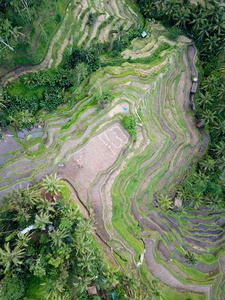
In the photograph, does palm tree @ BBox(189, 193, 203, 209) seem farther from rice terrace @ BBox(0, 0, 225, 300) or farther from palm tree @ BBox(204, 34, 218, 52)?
palm tree @ BBox(204, 34, 218, 52)

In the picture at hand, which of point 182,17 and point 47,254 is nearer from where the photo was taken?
point 47,254

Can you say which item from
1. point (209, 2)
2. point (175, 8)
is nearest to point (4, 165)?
point (175, 8)

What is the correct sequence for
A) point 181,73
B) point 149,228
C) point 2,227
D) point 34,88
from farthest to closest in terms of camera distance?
point 181,73, point 34,88, point 149,228, point 2,227

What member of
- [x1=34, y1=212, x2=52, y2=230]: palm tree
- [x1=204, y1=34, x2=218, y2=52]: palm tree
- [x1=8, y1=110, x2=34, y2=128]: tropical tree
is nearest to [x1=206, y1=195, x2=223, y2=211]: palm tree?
[x1=34, y1=212, x2=52, y2=230]: palm tree

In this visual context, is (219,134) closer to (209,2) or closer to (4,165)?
(209,2)

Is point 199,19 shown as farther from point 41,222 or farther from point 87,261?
point 87,261

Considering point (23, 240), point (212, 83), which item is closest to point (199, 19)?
point (212, 83)
